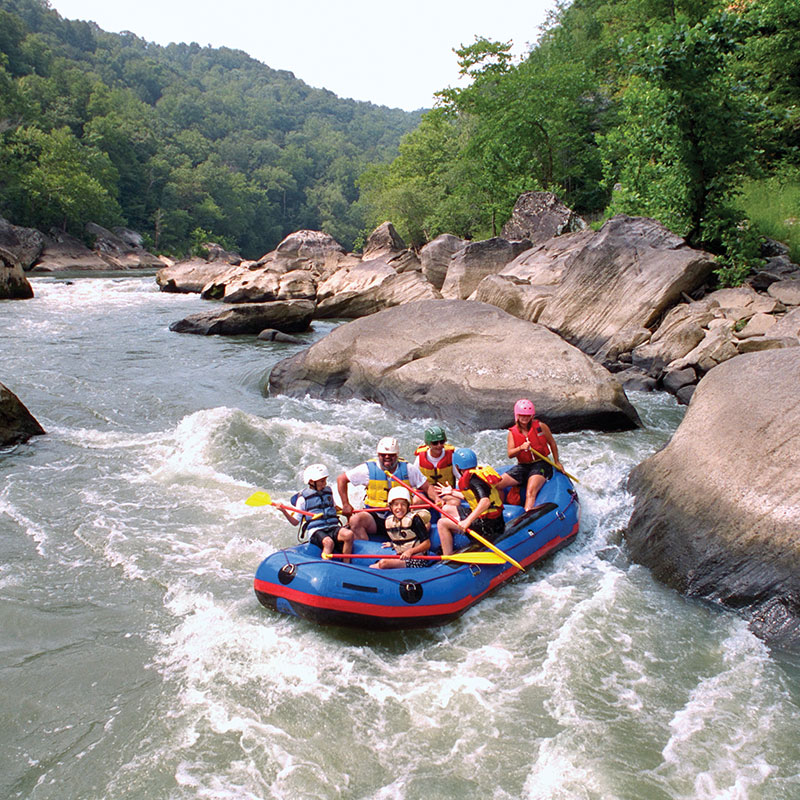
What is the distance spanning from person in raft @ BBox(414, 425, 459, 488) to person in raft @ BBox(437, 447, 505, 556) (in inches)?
5.9

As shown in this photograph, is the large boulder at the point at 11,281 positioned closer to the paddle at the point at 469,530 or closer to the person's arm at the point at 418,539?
the paddle at the point at 469,530

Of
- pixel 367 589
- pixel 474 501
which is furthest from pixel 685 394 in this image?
pixel 367 589

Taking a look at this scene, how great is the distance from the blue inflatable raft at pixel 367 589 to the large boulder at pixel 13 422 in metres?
4.75

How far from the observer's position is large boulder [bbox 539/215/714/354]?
11164 millimetres

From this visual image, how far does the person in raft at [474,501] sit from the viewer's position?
5020mm

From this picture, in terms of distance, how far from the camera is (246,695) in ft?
12.8

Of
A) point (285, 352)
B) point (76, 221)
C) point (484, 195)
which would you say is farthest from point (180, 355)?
point (76, 221)

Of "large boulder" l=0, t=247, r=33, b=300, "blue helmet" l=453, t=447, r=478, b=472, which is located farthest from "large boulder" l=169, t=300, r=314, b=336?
"blue helmet" l=453, t=447, r=478, b=472

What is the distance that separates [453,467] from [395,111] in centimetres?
16498

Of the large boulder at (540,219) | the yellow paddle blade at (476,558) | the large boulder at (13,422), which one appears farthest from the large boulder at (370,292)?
the yellow paddle blade at (476,558)

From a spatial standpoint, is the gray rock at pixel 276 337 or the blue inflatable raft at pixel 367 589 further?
the gray rock at pixel 276 337

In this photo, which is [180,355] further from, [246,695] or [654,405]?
[246,695]

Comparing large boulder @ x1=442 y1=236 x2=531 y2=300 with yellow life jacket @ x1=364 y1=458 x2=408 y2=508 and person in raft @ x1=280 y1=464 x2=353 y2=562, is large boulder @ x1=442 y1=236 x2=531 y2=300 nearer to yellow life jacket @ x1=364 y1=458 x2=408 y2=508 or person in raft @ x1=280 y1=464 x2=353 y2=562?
yellow life jacket @ x1=364 y1=458 x2=408 y2=508

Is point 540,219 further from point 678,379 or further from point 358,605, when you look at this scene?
point 358,605
